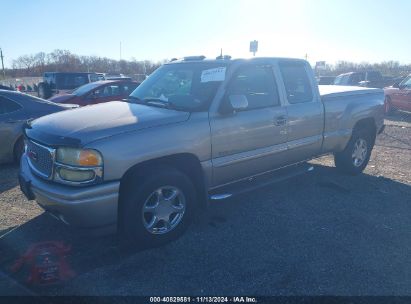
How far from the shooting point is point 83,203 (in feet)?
9.71

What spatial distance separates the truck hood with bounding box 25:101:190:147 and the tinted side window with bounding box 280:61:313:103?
5.93 ft

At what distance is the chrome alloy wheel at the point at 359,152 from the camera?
5.96 m

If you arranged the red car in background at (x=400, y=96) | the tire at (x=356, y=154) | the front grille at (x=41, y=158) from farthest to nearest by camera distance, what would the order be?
the red car in background at (x=400, y=96) → the tire at (x=356, y=154) → the front grille at (x=41, y=158)

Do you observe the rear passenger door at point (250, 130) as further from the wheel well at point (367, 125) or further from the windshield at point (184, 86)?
the wheel well at point (367, 125)

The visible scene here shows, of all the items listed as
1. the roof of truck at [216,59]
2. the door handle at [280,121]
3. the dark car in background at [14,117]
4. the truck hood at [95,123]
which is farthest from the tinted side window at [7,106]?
the door handle at [280,121]

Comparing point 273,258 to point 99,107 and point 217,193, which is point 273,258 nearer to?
point 217,193

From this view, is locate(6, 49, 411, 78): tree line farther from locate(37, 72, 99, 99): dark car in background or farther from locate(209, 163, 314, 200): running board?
locate(209, 163, 314, 200): running board

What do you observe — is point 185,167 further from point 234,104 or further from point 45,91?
point 45,91

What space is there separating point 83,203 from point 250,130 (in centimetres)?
210

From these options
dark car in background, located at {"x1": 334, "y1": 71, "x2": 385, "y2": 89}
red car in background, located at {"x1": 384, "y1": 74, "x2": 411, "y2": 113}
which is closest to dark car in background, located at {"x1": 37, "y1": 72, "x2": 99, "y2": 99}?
dark car in background, located at {"x1": 334, "y1": 71, "x2": 385, "y2": 89}

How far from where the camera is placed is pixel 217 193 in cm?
416

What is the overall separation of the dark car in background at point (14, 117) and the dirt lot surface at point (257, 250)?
44.0 inches

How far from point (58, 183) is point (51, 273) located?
2.66 ft

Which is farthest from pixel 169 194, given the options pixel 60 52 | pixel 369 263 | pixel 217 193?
pixel 60 52
